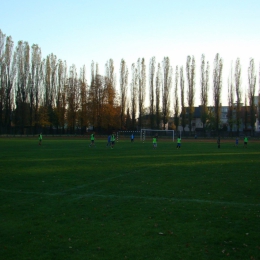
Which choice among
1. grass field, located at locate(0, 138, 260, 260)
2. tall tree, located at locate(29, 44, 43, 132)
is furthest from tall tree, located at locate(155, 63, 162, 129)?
grass field, located at locate(0, 138, 260, 260)

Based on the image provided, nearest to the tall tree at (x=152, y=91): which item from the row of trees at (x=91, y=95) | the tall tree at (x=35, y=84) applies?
the row of trees at (x=91, y=95)

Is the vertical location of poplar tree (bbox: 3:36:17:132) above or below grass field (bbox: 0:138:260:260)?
above

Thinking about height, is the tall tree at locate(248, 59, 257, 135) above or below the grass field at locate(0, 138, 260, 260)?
above

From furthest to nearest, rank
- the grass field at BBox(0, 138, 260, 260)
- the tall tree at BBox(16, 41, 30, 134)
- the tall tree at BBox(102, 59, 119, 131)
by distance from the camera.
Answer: the tall tree at BBox(16, 41, 30, 134) → the tall tree at BBox(102, 59, 119, 131) → the grass field at BBox(0, 138, 260, 260)

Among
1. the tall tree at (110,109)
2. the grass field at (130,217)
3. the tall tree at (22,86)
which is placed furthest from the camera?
the tall tree at (22,86)

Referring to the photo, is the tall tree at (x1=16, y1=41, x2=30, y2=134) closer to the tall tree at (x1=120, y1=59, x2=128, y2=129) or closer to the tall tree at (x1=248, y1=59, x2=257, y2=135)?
the tall tree at (x1=120, y1=59, x2=128, y2=129)

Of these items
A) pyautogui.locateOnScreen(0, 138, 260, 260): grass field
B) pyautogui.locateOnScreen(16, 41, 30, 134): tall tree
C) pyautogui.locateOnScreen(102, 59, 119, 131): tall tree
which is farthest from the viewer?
pyautogui.locateOnScreen(16, 41, 30, 134): tall tree

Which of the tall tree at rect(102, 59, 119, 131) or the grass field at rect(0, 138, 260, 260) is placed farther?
the tall tree at rect(102, 59, 119, 131)

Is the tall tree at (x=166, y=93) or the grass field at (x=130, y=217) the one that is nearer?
the grass field at (x=130, y=217)

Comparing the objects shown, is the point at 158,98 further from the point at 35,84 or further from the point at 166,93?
the point at 35,84

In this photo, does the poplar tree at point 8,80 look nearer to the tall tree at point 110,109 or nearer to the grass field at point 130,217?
the tall tree at point 110,109

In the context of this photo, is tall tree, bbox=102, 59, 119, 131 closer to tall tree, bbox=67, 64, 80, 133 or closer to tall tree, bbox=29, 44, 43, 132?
tall tree, bbox=67, 64, 80, 133

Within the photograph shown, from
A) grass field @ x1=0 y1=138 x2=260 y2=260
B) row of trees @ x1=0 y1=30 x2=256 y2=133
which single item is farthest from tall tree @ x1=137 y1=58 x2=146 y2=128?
grass field @ x1=0 y1=138 x2=260 y2=260

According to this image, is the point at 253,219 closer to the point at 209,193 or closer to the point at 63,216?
the point at 209,193
